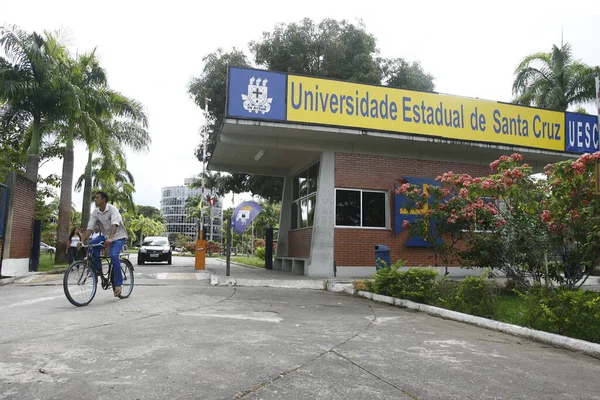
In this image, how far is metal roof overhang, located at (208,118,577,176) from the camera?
40.4ft

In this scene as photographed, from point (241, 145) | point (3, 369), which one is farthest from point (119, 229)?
point (241, 145)

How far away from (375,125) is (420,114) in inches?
63.8

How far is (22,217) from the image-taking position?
1342 centimetres

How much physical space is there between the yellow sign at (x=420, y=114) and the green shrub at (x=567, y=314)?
7566 mm

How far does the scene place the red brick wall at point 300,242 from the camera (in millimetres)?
14584

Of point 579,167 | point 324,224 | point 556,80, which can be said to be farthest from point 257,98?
point 556,80

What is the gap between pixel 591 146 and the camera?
49.2 ft

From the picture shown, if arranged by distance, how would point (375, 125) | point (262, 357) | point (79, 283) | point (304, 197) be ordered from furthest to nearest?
1. point (304, 197)
2. point (375, 125)
3. point (79, 283)
4. point (262, 357)

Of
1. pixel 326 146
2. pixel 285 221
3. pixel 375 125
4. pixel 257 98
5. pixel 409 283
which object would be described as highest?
pixel 257 98

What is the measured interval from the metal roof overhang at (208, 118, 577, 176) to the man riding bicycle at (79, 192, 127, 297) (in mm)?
4771

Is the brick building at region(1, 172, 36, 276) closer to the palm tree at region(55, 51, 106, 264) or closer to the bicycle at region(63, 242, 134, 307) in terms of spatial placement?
the palm tree at region(55, 51, 106, 264)

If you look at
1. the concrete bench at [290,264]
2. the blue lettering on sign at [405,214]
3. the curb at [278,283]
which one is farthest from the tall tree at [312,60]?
the curb at [278,283]

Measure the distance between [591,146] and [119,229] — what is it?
15.0m

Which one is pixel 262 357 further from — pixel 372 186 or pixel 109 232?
pixel 372 186
